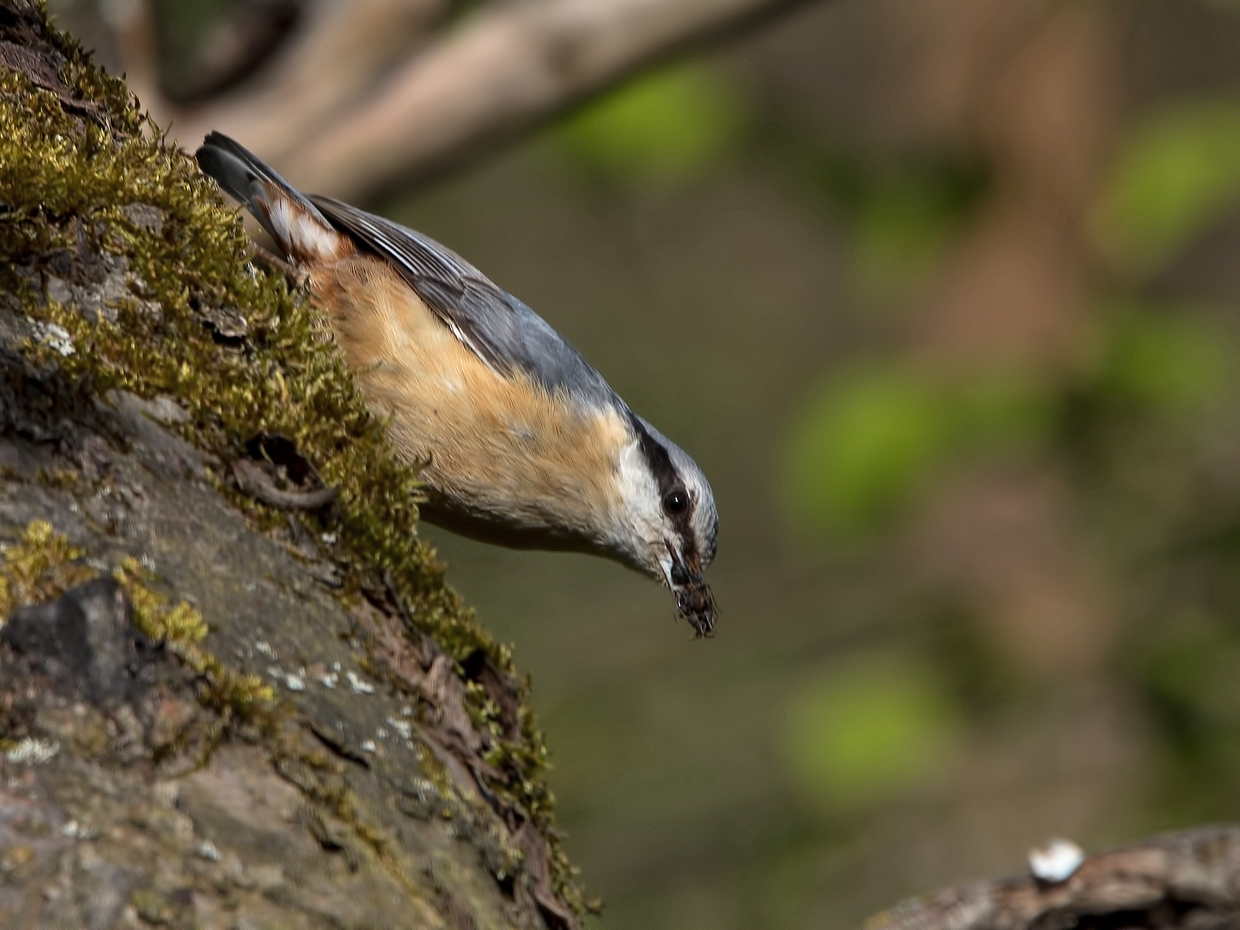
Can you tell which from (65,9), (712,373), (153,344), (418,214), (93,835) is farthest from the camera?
(712,373)

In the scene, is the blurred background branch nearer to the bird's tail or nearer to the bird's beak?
the bird's tail

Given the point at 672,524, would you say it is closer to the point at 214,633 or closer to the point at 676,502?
the point at 676,502

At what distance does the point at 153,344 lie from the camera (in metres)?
1.82

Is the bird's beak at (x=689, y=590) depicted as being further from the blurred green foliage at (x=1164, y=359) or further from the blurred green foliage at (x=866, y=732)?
the blurred green foliage at (x=1164, y=359)

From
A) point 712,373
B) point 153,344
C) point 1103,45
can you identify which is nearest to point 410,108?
point 153,344

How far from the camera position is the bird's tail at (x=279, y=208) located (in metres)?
3.32

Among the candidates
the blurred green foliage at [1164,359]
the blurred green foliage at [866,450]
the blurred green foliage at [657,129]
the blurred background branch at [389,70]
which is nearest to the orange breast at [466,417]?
the blurred background branch at [389,70]

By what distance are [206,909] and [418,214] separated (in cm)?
782

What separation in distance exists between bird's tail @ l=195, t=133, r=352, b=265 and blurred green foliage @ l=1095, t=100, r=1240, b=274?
3.48 m

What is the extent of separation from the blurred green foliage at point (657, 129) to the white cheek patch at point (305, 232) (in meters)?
1.72

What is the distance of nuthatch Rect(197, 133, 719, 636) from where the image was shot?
3.20 meters

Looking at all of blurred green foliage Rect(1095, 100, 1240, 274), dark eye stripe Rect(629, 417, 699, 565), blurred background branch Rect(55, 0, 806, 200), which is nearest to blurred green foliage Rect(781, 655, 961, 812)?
blurred green foliage Rect(1095, 100, 1240, 274)

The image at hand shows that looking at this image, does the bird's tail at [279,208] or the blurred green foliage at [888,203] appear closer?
the bird's tail at [279,208]

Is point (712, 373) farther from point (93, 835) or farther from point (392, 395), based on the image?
point (93, 835)
